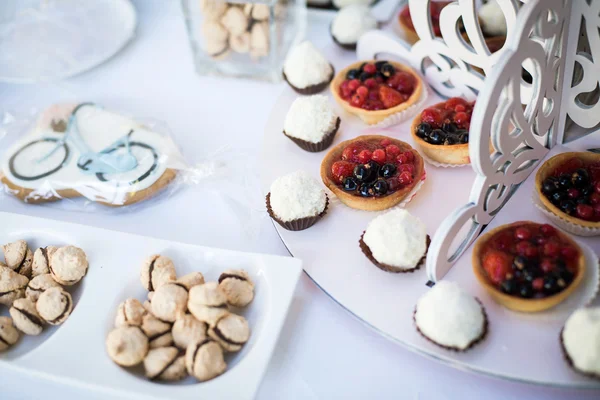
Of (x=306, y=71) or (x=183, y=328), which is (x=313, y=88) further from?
(x=183, y=328)

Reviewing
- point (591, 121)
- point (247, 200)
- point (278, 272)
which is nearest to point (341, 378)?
point (278, 272)

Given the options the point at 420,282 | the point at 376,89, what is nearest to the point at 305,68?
the point at 376,89

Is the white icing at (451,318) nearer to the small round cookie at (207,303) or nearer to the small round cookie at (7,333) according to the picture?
the small round cookie at (207,303)

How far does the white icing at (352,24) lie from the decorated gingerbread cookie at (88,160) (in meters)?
0.78

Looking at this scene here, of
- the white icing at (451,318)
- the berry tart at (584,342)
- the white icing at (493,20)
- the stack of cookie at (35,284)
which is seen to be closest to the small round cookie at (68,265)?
the stack of cookie at (35,284)

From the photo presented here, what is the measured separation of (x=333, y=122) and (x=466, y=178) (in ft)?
1.42

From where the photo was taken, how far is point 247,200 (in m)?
1.61

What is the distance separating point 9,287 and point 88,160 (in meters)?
0.51

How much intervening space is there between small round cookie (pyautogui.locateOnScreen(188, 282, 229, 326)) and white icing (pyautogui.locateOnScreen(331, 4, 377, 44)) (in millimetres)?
1201

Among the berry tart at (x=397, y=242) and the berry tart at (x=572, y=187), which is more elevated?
the berry tart at (x=572, y=187)

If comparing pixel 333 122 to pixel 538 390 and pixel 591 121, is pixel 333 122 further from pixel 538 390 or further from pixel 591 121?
pixel 538 390

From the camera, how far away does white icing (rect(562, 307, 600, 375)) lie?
3.22 ft

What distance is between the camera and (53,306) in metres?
1.21

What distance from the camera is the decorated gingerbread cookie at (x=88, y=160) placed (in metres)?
1.60
